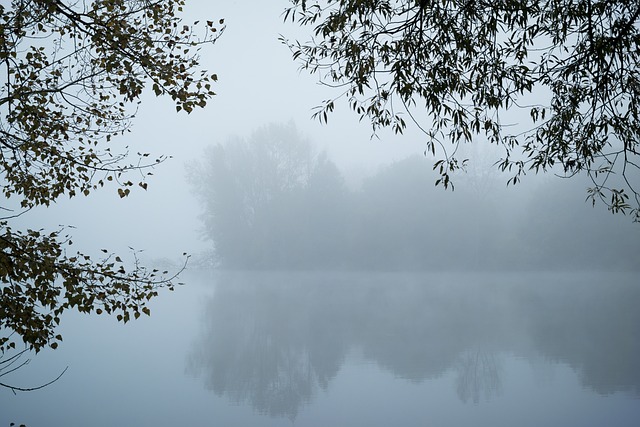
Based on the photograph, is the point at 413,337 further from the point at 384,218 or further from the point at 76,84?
the point at 384,218

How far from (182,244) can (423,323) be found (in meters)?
43.3

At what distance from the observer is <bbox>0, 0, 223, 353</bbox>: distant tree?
12.4ft

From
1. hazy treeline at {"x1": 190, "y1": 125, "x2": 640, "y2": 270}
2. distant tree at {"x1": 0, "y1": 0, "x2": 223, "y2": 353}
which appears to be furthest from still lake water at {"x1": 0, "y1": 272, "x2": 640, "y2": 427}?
hazy treeline at {"x1": 190, "y1": 125, "x2": 640, "y2": 270}

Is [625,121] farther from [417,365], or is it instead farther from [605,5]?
[417,365]

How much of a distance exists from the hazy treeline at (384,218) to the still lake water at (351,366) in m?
14.2

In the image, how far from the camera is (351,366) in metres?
10.6

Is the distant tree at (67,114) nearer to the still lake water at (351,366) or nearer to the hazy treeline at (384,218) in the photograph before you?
the still lake water at (351,366)

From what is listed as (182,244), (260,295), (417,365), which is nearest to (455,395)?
(417,365)

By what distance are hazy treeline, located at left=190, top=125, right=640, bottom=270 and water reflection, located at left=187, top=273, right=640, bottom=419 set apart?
Answer: 992cm

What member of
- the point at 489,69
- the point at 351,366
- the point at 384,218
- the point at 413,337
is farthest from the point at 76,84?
the point at 384,218

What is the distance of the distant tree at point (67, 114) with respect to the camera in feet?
12.4

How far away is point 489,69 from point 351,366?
6.98 m

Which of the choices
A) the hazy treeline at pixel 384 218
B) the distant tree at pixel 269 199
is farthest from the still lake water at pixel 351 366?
the distant tree at pixel 269 199

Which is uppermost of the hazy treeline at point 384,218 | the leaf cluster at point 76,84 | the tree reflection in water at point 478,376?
the hazy treeline at point 384,218
